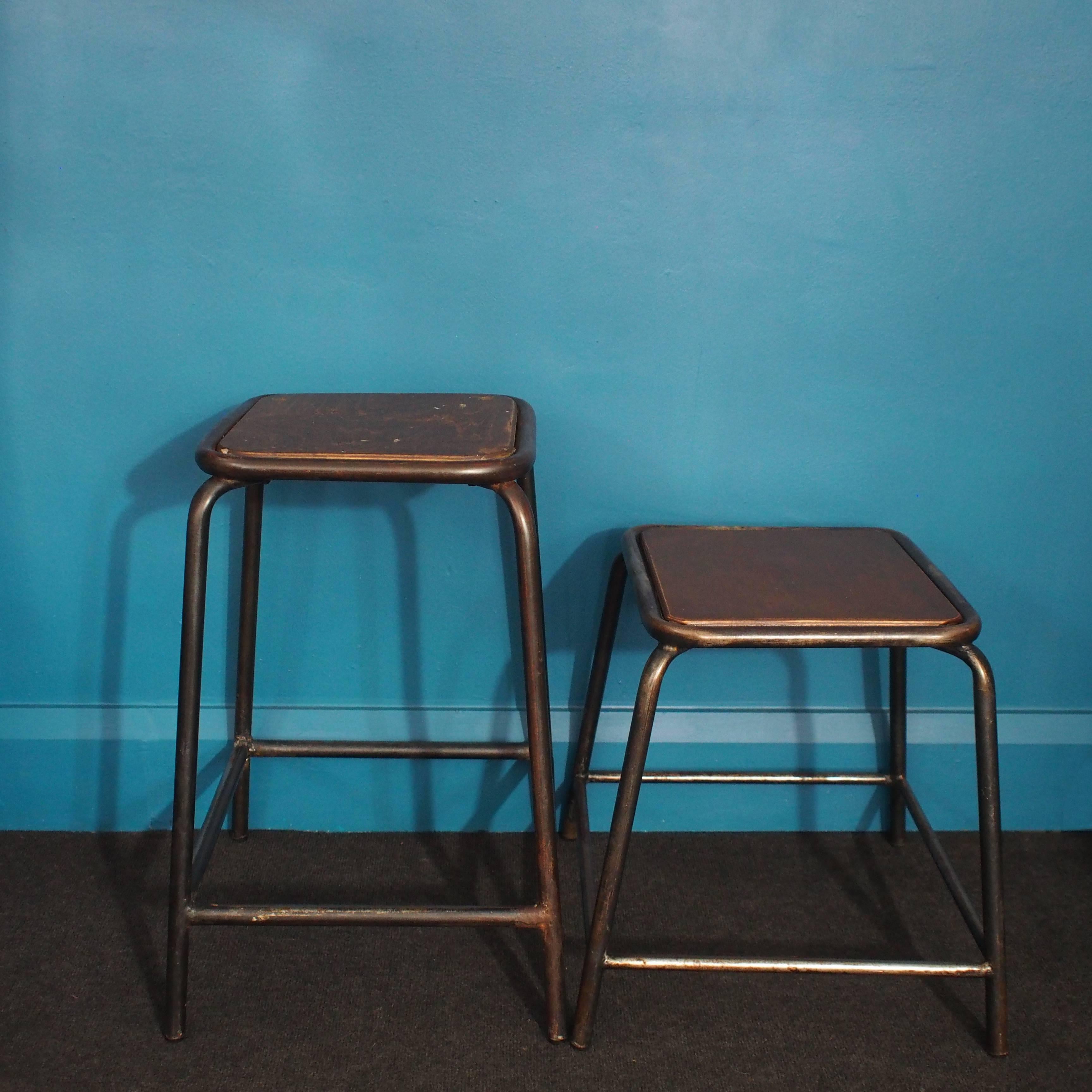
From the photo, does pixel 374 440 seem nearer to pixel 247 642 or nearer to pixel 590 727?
pixel 247 642

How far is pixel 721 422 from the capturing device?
1.52m

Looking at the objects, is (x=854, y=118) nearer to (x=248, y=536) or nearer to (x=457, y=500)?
(x=457, y=500)

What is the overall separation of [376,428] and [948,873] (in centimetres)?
97

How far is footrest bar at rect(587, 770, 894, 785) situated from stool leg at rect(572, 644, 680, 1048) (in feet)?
1.07

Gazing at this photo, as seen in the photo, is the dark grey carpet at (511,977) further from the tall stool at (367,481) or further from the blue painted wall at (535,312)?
the blue painted wall at (535,312)

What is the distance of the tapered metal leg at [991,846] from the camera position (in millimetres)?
1223

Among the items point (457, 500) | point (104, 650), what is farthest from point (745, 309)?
point (104, 650)

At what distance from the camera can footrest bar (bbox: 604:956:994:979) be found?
4.15 ft

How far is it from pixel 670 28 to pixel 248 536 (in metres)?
0.87

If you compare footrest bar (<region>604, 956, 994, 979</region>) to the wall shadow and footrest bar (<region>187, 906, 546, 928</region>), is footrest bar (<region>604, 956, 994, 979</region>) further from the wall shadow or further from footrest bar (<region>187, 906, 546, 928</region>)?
the wall shadow

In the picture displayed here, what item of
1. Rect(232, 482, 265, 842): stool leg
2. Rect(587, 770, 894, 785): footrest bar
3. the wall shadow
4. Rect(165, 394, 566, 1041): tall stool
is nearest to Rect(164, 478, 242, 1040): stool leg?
Rect(165, 394, 566, 1041): tall stool

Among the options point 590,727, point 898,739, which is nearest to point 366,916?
point 590,727

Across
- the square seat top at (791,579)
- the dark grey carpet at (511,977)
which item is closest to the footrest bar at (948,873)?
the dark grey carpet at (511,977)

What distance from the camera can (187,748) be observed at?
49.2 inches
